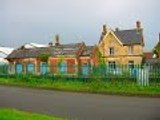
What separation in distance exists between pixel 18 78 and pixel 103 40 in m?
31.1

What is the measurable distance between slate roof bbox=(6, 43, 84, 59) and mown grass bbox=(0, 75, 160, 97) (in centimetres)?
2617

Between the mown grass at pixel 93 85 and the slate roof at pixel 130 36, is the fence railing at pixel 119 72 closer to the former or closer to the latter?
the mown grass at pixel 93 85

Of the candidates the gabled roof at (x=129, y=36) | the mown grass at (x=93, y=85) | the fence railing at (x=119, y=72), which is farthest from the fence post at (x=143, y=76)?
the gabled roof at (x=129, y=36)

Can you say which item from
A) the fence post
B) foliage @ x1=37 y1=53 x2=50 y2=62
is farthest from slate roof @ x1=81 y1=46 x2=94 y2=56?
the fence post

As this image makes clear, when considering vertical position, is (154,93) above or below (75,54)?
below

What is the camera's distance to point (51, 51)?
66.9 m

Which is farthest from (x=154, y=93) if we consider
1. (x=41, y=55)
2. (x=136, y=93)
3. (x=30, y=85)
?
(x=41, y=55)

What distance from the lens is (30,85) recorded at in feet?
112

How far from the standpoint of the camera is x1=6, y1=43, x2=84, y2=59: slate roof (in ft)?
212

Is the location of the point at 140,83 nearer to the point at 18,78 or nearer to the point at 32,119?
the point at 18,78

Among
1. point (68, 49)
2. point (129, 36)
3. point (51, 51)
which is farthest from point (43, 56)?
point (129, 36)

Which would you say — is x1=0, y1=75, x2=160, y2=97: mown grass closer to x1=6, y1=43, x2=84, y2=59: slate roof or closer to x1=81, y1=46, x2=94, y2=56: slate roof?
x1=81, y1=46, x2=94, y2=56: slate roof

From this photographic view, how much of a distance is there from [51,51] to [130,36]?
13534 millimetres

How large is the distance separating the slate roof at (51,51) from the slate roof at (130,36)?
7539mm
